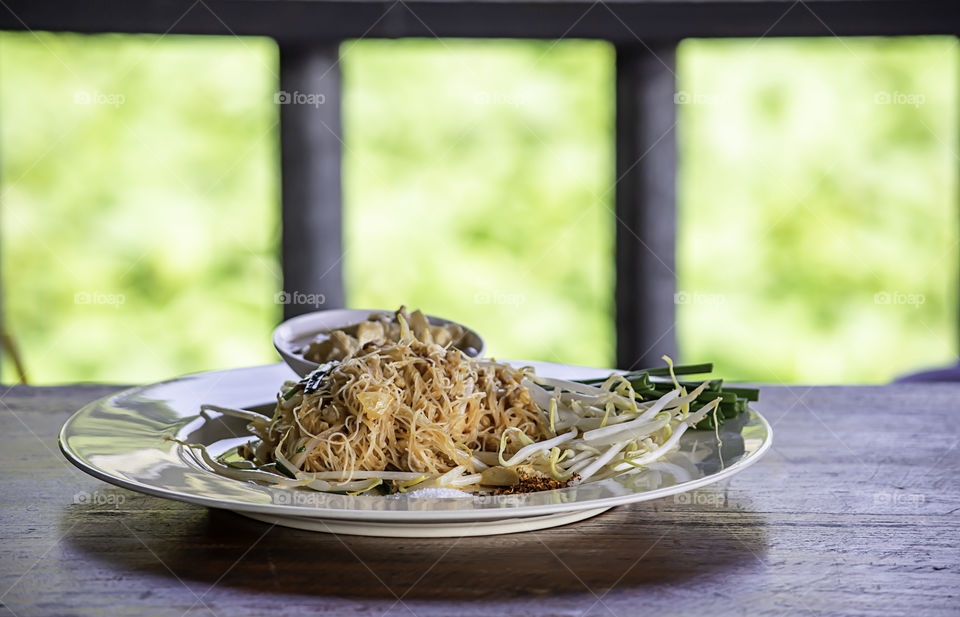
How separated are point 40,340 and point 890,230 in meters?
5.14

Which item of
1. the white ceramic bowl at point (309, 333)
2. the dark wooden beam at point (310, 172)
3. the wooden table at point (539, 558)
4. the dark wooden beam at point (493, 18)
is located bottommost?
the wooden table at point (539, 558)

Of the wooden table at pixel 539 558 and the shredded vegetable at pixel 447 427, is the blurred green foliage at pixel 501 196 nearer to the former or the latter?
the shredded vegetable at pixel 447 427

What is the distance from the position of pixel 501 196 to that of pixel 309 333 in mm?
3859

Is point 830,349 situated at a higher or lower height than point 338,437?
lower

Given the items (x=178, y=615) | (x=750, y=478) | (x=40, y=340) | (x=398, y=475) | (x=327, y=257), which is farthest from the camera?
(x=40, y=340)

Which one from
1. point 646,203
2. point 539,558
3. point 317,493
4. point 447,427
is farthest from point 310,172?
point 539,558

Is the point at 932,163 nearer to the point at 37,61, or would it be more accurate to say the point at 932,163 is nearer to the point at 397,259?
the point at 397,259

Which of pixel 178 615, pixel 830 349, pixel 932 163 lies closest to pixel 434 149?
pixel 830 349

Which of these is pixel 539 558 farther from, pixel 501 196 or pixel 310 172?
pixel 501 196

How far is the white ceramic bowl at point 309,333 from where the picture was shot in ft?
5.26

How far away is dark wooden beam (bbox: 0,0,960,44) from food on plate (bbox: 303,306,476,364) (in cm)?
163

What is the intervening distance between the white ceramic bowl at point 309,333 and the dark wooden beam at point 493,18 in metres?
1.48

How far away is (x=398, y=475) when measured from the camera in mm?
1187

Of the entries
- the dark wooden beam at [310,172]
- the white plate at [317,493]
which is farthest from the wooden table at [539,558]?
the dark wooden beam at [310,172]
